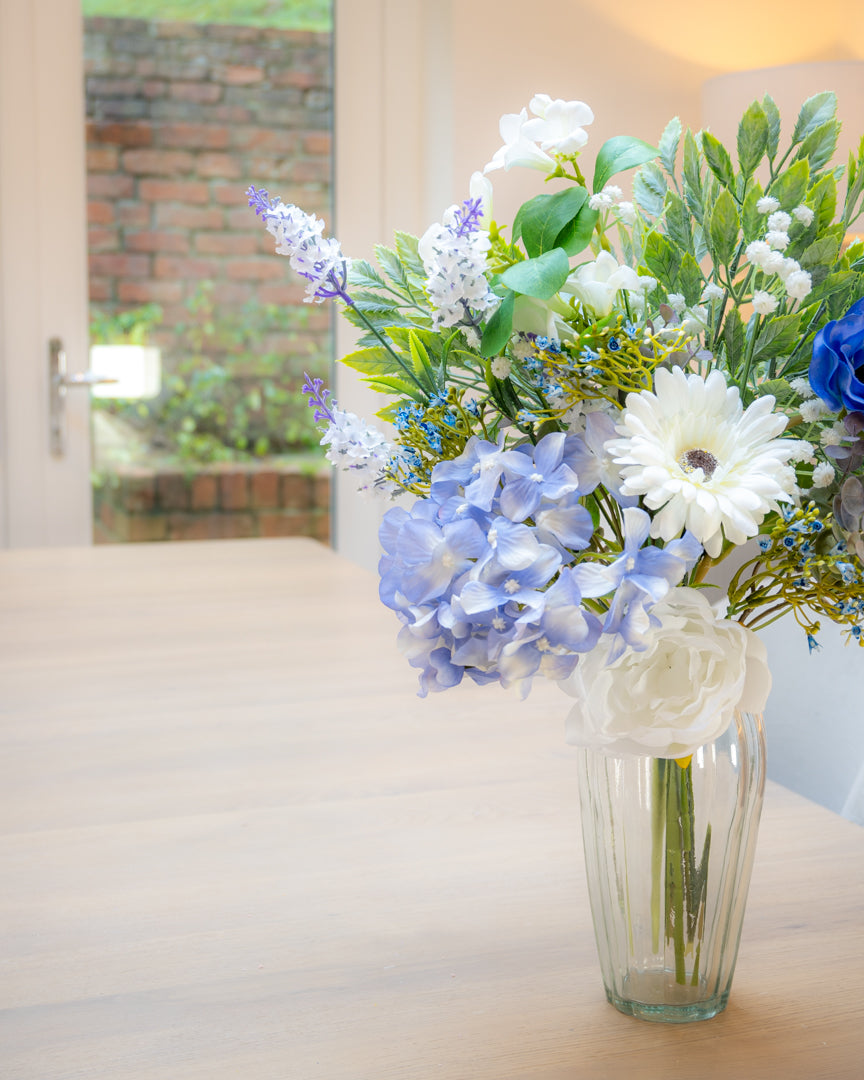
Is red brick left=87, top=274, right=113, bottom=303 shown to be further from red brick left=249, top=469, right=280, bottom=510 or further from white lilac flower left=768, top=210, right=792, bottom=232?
white lilac flower left=768, top=210, right=792, bottom=232

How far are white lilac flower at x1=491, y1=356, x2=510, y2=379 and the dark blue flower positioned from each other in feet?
0.43

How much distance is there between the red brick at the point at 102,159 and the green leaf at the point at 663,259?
281 centimetres

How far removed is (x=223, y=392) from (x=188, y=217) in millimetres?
472

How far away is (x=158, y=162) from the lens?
3.11m

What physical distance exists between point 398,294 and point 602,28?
2.75m

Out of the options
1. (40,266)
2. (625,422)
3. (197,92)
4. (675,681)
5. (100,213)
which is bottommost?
(675,681)

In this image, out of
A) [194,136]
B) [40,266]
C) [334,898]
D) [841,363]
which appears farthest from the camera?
[194,136]

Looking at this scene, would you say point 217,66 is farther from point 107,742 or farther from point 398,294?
point 398,294

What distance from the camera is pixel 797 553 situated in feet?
1.70

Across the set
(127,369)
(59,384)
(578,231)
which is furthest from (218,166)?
(578,231)

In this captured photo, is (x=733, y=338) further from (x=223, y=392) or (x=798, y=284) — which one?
(x=223, y=392)

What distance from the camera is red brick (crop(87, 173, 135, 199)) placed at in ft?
9.99

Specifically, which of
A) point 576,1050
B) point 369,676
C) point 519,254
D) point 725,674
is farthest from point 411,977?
point 369,676

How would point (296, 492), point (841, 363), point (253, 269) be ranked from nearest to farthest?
point (841, 363), point (253, 269), point (296, 492)
